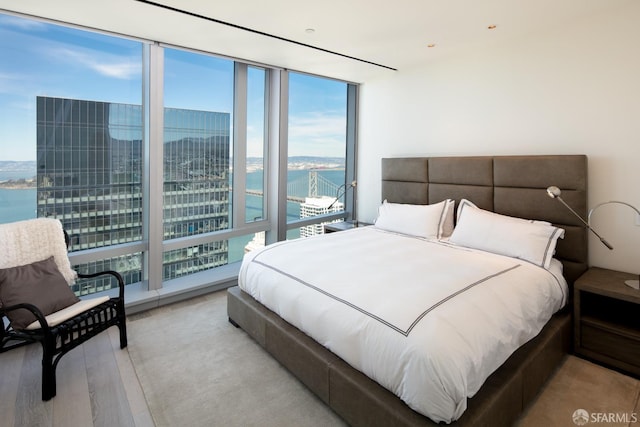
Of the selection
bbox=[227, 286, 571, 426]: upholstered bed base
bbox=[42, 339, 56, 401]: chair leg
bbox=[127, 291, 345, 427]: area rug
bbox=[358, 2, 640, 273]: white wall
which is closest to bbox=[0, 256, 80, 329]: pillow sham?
bbox=[42, 339, 56, 401]: chair leg

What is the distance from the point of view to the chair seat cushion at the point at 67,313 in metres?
2.08

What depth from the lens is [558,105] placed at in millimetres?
2982

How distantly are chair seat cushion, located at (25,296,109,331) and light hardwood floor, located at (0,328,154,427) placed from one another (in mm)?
396

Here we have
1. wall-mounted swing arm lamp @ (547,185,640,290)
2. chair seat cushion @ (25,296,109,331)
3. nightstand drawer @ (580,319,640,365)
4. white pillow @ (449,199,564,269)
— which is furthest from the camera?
white pillow @ (449,199,564,269)

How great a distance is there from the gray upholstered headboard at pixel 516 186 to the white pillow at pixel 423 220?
0.24 m

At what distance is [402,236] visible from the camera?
3477mm

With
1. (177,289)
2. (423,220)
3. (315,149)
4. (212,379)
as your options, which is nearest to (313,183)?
(315,149)

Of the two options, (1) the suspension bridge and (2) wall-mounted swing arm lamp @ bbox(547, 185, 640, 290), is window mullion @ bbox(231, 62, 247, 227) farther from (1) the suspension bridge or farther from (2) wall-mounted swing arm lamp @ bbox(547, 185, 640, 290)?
(2) wall-mounted swing arm lamp @ bbox(547, 185, 640, 290)

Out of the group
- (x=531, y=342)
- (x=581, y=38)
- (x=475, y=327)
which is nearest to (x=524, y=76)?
(x=581, y=38)

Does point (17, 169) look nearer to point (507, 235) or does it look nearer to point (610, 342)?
point (507, 235)

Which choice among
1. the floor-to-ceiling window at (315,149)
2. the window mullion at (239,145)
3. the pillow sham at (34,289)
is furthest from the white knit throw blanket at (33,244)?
the floor-to-ceiling window at (315,149)

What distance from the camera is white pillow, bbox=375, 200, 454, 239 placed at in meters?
3.45

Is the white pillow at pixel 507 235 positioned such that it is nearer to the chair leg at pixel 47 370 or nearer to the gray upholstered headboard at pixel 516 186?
the gray upholstered headboard at pixel 516 186

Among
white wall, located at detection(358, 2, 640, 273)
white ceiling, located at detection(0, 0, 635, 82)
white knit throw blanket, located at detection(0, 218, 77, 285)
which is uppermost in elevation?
white ceiling, located at detection(0, 0, 635, 82)
